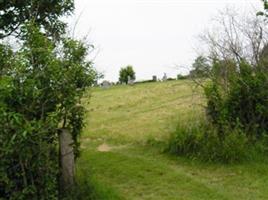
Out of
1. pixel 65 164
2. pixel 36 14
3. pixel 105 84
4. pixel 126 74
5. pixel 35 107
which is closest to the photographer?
pixel 35 107

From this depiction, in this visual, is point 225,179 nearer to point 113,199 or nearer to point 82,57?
point 113,199

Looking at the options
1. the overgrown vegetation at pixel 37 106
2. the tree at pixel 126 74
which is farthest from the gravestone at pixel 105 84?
the overgrown vegetation at pixel 37 106

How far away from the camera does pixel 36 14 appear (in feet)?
28.7

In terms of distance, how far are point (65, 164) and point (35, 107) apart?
3.26ft

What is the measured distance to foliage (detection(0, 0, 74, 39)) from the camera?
8703mm

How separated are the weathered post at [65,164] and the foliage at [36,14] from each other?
8.13 feet

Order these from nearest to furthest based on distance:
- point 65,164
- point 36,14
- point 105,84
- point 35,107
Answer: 1. point 35,107
2. point 65,164
3. point 36,14
4. point 105,84

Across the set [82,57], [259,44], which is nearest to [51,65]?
[82,57]

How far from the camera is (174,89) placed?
2502cm

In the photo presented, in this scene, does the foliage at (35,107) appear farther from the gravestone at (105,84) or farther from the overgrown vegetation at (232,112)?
the gravestone at (105,84)

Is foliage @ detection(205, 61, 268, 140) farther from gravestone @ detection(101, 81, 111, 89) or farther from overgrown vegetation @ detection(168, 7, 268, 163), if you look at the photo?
gravestone @ detection(101, 81, 111, 89)

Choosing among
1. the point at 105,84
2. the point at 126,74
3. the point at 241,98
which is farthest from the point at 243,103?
the point at 126,74

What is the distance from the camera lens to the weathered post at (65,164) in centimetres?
664

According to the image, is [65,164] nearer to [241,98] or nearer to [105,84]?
[241,98]
